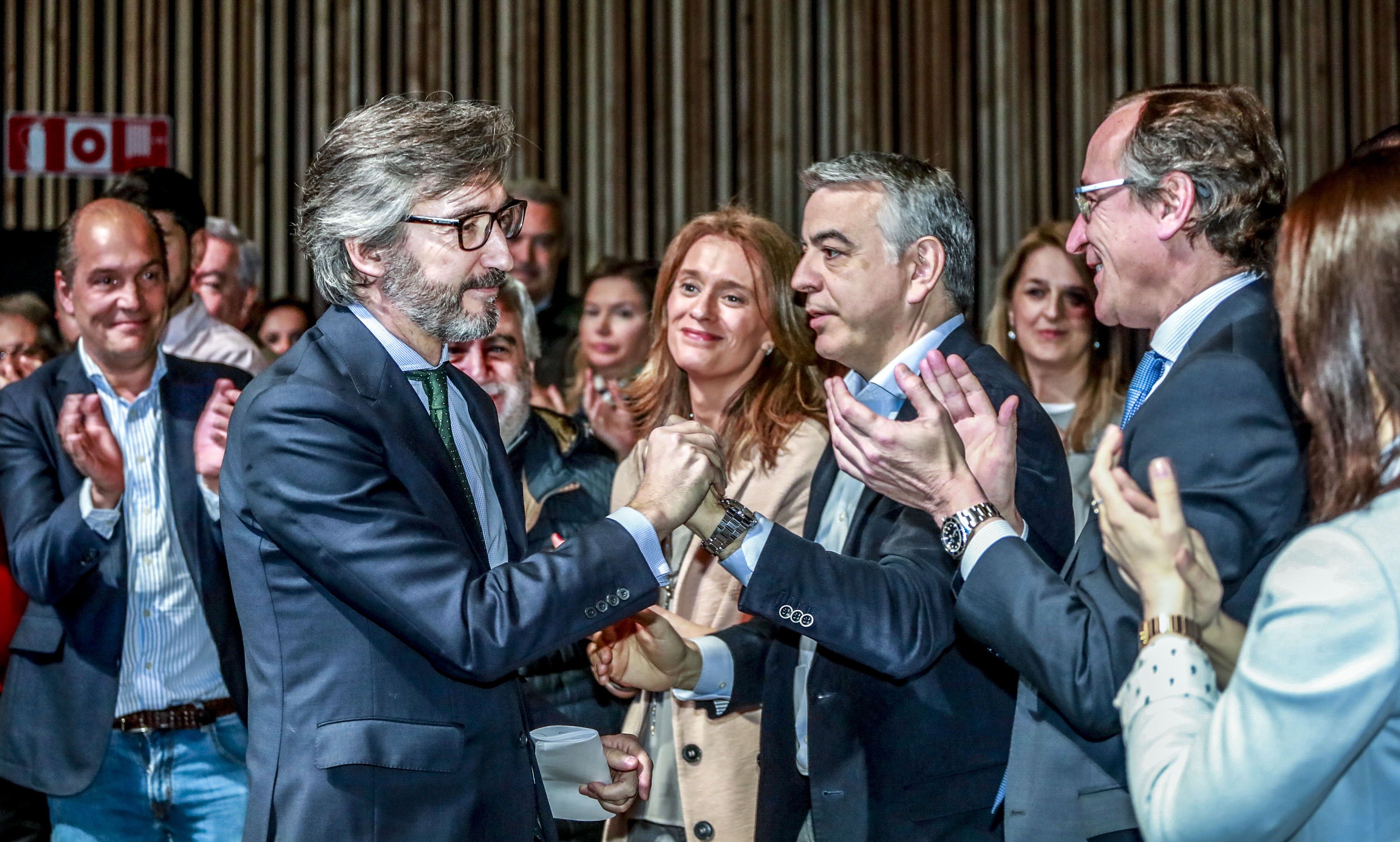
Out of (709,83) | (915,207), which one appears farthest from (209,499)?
(709,83)

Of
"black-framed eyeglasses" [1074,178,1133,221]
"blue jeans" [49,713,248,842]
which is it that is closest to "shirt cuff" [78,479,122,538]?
"blue jeans" [49,713,248,842]

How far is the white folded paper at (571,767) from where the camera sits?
232cm

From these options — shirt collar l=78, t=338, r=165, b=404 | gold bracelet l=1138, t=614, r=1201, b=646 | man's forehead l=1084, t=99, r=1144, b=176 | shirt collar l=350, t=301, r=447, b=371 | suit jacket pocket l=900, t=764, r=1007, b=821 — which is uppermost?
man's forehead l=1084, t=99, r=1144, b=176

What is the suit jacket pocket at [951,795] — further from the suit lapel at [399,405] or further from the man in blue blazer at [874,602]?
the suit lapel at [399,405]

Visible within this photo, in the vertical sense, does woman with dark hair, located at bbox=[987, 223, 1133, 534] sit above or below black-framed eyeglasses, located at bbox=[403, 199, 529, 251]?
below

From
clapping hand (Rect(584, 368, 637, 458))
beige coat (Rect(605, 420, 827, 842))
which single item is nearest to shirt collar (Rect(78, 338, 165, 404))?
beige coat (Rect(605, 420, 827, 842))

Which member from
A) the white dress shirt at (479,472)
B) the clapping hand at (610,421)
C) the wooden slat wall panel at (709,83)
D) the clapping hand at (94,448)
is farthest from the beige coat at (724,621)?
the wooden slat wall panel at (709,83)

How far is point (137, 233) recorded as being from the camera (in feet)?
11.6

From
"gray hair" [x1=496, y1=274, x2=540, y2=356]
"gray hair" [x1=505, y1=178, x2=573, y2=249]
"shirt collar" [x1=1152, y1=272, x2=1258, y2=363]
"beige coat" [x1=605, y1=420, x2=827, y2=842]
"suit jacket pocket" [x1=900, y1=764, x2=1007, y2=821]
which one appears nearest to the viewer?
"shirt collar" [x1=1152, y1=272, x2=1258, y2=363]

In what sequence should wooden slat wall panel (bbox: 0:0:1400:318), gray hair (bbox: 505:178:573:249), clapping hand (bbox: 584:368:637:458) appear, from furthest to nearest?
wooden slat wall panel (bbox: 0:0:1400:318)
gray hair (bbox: 505:178:573:249)
clapping hand (bbox: 584:368:637:458)

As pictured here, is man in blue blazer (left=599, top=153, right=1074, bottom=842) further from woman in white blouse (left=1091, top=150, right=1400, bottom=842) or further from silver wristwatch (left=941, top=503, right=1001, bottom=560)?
woman in white blouse (left=1091, top=150, right=1400, bottom=842)

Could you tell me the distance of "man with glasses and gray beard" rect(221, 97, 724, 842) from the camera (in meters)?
1.92

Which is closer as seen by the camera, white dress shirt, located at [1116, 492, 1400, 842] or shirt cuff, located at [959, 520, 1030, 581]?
white dress shirt, located at [1116, 492, 1400, 842]

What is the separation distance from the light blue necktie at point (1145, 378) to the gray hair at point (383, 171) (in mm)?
1055
